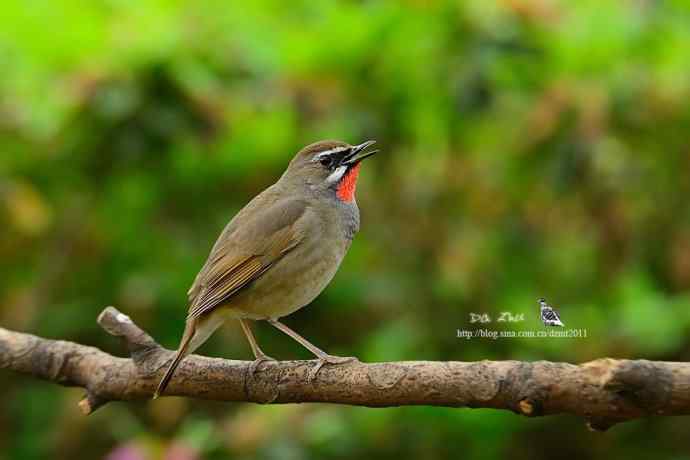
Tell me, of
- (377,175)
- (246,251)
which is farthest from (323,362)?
(377,175)

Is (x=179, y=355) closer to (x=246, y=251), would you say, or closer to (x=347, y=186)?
(x=246, y=251)

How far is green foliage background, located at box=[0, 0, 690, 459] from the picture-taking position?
5762 millimetres

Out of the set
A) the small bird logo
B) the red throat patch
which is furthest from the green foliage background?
the red throat patch

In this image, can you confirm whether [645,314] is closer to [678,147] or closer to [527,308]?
[527,308]

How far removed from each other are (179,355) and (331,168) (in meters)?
1.30

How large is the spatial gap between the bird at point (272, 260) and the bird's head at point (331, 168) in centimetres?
5

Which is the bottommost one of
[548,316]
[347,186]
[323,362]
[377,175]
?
[323,362]

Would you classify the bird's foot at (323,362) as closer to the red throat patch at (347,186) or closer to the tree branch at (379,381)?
the tree branch at (379,381)

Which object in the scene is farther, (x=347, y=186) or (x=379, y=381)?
(x=347, y=186)

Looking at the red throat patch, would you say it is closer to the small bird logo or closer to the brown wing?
the brown wing

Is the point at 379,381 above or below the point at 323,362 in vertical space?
below

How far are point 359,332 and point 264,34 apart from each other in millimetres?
1945

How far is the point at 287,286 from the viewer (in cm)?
440

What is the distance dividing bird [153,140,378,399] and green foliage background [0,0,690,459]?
1.13 m
